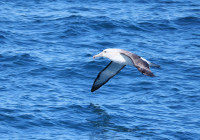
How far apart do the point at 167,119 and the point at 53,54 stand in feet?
25.9

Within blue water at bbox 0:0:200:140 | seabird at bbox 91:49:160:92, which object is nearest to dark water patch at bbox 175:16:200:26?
blue water at bbox 0:0:200:140

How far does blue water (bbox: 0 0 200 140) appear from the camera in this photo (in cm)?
1540

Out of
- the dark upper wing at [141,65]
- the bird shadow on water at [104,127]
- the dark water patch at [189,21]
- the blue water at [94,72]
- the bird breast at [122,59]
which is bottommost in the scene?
the bird shadow on water at [104,127]

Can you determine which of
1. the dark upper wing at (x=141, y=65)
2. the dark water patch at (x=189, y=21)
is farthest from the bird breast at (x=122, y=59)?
the dark water patch at (x=189, y=21)

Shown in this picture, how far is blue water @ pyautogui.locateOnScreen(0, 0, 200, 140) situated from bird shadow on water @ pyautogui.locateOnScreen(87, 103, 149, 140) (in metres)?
0.03

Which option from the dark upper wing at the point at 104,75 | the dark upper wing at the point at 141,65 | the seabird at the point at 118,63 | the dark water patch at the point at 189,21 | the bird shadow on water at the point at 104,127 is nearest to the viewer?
the dark upper wing at the point at 141,65

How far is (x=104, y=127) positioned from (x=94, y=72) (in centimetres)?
512

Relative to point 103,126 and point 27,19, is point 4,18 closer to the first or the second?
point 27,19

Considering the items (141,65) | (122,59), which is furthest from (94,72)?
(141,65)

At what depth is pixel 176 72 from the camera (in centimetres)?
2042

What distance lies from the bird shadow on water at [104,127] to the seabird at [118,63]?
59.0 inches

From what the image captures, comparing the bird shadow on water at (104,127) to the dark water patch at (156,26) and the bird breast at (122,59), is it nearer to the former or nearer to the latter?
the bird breast at (122,59)

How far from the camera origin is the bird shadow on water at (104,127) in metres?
15.0

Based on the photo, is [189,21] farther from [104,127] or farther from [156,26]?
[104,127]
